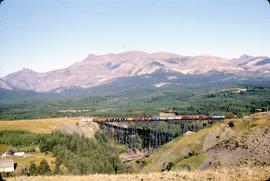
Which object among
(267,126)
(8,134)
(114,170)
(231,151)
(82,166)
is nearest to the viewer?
(231,151)

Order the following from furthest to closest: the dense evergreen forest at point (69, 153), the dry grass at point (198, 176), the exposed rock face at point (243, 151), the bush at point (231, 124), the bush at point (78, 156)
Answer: the bush at point (231, 124)
the bush at point (78, 156)
the dense evergreen forest at point (69, 153)
the exposed rock face at point (243, 151)
the dry grass at point (198, 176)

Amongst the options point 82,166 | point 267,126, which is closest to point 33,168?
point 82,166

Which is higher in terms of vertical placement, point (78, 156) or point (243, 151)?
point (243, 151)

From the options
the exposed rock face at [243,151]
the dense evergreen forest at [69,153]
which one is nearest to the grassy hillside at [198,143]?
the dense evergreen forest at [69,153]

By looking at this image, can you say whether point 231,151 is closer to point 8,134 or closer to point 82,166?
point 82,166

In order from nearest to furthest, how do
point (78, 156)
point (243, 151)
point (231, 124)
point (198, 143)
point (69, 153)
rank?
point (243, 151) → point (198, 143) → point (231, 124) → point (69, 153) → point (78, 156)

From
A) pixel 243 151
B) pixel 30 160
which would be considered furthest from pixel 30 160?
pixel 243 151

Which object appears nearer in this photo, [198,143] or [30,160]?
[30,160]

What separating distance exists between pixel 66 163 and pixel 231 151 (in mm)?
45971

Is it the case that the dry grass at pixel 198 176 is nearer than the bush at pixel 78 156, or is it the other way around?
the dry grass at pixel 198 176

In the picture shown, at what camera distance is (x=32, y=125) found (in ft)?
649

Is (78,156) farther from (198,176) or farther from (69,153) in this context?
(198,176)

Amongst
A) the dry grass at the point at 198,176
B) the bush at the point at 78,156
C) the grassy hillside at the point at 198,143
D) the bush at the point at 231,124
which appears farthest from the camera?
the bush at the point at 231,124

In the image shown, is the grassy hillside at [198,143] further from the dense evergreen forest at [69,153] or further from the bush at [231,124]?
the dense evergreen forest at [69,153]
